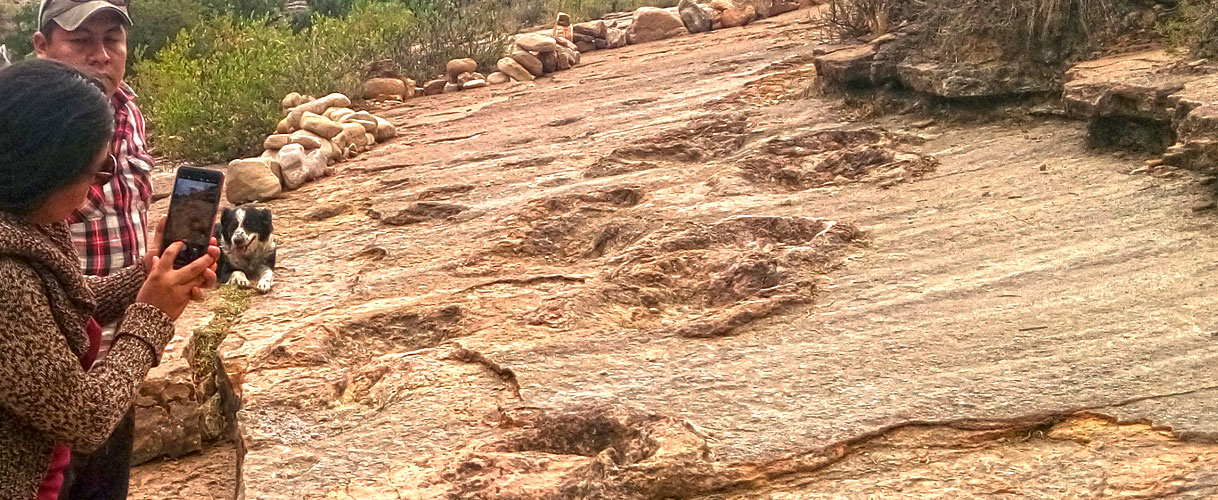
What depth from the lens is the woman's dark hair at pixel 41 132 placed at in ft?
5.83

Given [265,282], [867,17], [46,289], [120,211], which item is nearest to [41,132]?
[46,289]

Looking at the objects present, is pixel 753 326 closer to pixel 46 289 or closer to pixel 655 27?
pixel 46 289

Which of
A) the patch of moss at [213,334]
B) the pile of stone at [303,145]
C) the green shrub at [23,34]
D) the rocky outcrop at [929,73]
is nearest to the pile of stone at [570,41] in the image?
the pile of stone at [303,145]

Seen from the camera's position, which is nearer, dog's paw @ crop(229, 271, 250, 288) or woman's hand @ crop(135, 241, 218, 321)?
woman's hand @ crop(135, 241, 218, 321)

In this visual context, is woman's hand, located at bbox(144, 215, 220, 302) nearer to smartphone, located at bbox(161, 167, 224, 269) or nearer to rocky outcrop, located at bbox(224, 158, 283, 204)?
smartphone, located at bbox(161, 167, 224, 269)

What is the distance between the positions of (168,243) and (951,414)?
1.97m

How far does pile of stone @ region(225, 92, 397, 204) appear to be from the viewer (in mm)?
6844

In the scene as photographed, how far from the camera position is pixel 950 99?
605 cm

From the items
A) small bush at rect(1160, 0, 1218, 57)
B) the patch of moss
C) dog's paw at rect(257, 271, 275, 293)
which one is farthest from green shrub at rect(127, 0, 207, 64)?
small bush at rect(1160, 0, 1218, 57)

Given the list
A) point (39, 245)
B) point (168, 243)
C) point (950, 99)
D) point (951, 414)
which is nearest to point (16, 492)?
point (39, 245)

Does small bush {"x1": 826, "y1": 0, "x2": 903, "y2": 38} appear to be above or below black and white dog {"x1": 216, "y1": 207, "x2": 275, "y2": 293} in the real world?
above

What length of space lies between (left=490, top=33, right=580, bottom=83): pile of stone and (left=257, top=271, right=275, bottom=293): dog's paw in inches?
245

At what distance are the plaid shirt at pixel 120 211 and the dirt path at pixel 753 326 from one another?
27.5 inches

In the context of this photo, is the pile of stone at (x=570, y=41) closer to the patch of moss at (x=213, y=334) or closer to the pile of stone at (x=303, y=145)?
the pile of stone at (x=303, y=145)
